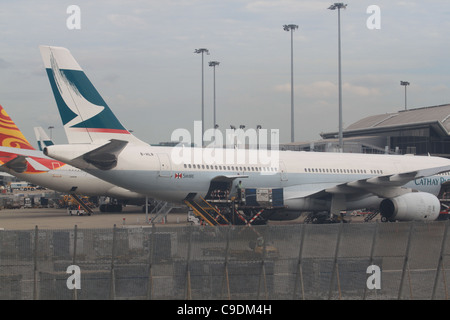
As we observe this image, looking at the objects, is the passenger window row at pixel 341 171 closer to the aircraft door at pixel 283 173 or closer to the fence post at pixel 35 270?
the aircraft door at pixel 283 173

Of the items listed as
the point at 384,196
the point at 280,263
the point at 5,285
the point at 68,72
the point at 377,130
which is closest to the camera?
the point at 5,285

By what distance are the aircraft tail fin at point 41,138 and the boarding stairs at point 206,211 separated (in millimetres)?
40777

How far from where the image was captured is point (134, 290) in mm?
12617

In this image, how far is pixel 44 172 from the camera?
43.5 metres

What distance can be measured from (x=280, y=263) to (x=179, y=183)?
48.3ft

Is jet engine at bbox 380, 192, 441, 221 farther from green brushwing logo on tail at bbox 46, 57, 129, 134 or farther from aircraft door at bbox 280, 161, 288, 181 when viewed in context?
green brushwing logo on tail at bbox 46, 57, 129, 134

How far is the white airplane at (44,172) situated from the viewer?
41.4 m

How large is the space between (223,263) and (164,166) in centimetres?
1451

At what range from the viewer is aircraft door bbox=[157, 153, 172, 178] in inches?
1066

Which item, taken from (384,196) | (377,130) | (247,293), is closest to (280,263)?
(247,293)

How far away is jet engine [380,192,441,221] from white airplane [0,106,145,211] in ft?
59.2

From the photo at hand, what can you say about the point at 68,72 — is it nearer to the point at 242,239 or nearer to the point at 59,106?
the point at 59,106

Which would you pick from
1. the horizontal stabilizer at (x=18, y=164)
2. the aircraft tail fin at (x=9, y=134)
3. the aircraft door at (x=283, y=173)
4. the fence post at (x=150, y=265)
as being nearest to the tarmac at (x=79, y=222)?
the horizontal stabilizer at (x=18, y=164)

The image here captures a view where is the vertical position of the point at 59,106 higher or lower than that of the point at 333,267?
higher
